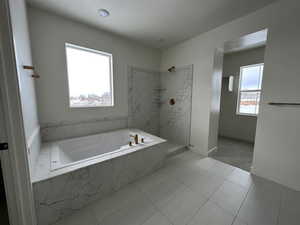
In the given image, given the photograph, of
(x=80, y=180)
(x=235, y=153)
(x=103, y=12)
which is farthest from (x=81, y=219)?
(x=235, y=153)

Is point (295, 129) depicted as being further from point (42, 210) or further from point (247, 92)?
point (42, 210)

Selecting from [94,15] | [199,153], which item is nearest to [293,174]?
[199,153]

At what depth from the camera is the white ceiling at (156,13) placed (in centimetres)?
155

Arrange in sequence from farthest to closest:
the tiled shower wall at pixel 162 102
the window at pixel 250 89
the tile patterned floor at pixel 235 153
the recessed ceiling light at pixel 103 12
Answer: the window at pixel 250 89 < the tiled shower wall at pixel 162 102 < the tile patterned floor at pixel 235 153 < the recessed ceiling light at pixel 103 12

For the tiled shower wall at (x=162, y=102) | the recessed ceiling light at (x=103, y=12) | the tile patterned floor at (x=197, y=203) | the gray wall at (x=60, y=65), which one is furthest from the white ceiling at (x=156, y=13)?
the tile patterned floor at (x=197, y=203)

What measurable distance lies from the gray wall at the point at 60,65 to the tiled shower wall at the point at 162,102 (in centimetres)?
48

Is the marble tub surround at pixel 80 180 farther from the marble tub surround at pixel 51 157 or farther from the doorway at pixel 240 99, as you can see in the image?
the doorway at pixel 240 99

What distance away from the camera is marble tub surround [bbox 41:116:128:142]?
1891 mm

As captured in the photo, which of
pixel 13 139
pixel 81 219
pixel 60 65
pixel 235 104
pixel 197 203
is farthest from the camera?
pixel 235 104

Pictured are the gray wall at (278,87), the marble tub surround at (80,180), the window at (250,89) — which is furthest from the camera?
the window at (250,89)

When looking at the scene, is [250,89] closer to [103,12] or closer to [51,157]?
[103,12]

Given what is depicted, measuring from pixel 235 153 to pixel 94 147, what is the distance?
2979 mm

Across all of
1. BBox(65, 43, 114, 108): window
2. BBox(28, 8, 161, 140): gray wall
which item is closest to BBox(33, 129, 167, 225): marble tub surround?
BBox(28, 8, 161, 140): gray wall

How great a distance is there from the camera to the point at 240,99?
10.9 ft
